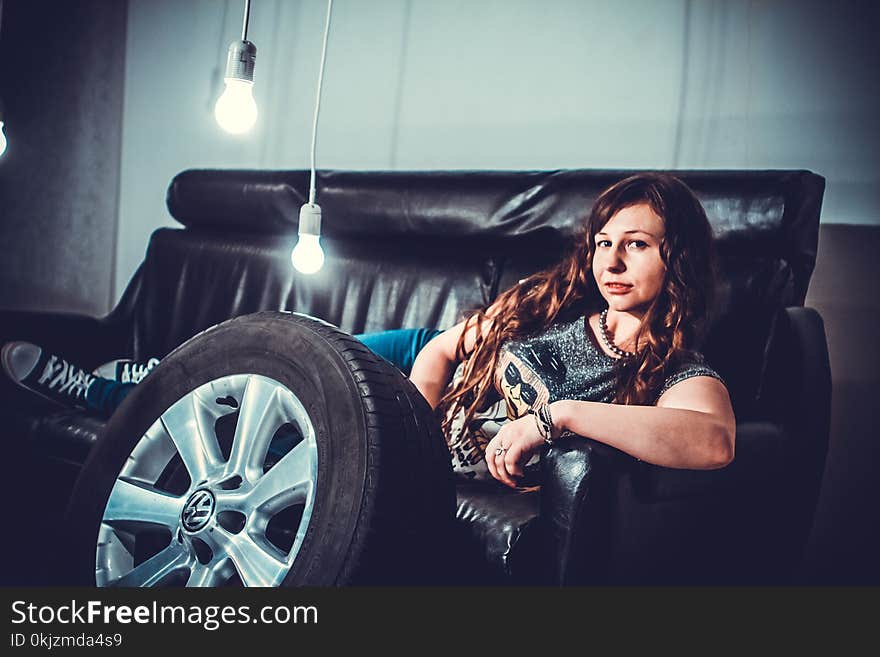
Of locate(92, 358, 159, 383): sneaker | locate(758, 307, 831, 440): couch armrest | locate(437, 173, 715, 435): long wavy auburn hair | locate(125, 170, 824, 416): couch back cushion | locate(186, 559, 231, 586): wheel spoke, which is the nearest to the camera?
locate(186, 559, 231, 586): wheel spoke

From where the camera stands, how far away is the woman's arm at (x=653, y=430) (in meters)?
1.40

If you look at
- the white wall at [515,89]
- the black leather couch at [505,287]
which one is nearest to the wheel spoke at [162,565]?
the black leather couch at [505,287]

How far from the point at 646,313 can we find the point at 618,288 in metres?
0.07

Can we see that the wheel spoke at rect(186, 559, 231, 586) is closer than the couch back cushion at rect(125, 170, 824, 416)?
Yes

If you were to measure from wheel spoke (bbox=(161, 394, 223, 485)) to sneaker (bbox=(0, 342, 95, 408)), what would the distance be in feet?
2.76

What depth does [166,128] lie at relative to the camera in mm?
3510

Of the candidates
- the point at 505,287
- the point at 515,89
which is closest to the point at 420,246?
the point at 505,287

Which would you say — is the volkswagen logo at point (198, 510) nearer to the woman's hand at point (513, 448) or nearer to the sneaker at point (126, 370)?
the woman's hand at point (513, 448)

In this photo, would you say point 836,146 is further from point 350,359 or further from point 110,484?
point 110,484

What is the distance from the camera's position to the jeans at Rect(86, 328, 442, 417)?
2072 millimetres

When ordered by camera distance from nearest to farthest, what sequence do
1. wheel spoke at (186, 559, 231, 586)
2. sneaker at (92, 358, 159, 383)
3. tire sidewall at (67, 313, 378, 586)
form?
tire sidewall at (67, 313, 378, 586), wheel spoke at (186, 559, 231, 586), sneaker at (92, 358, 159, 383)

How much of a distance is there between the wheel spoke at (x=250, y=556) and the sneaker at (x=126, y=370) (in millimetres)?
1115

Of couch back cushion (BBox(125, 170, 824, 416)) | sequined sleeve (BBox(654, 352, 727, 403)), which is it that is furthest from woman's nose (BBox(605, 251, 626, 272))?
couch back cushion (BBox(125, 170, 824, 416))

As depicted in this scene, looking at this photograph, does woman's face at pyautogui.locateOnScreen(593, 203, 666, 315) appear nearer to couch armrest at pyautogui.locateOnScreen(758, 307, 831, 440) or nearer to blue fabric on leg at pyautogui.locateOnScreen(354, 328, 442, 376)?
couch armrest at pyautogui.locateOnScreen(758, 307, 831, 440)
